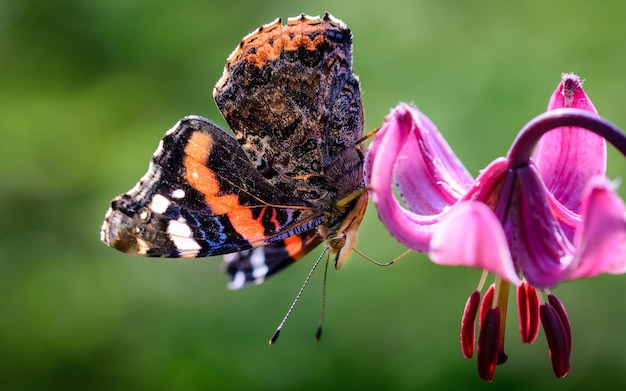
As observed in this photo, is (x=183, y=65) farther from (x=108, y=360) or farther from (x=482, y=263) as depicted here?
(x=482, y=263)

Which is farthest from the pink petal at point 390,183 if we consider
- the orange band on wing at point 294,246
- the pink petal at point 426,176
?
the orange band on wing at point 294,246

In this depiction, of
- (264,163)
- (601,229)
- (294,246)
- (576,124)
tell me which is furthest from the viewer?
(294,246)

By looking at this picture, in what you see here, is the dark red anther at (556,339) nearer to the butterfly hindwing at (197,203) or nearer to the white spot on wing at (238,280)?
the butterfly hindwing at (197,203)

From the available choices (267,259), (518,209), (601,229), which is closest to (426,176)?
(518,209)

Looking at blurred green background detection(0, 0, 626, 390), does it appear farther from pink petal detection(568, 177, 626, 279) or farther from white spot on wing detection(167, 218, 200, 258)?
pink petal detection(568, 177, 626, 279)

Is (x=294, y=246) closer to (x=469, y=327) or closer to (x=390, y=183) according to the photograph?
(x=469, y=327)
